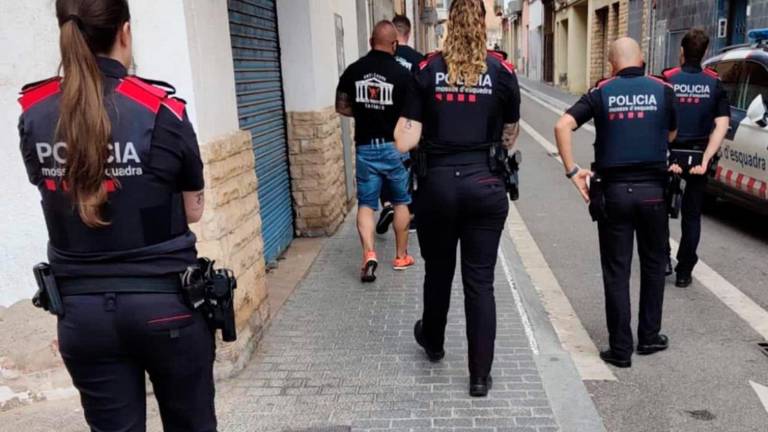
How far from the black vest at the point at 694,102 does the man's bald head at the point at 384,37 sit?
2.19 metres

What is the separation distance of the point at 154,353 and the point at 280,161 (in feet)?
14.5

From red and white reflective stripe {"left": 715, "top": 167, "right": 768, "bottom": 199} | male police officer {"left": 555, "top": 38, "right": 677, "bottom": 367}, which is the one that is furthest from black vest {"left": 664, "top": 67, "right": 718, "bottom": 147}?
red and white reflective stripe {"left": 715, "top": 167, "right": 768, "bottom": 199}

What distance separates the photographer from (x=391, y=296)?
5.15 metres

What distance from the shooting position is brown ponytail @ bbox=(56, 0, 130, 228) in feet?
5.98

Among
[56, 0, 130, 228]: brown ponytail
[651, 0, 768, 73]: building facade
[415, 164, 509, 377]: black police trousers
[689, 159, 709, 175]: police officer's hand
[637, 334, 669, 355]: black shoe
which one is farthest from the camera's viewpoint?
[651, 0, 768, 73]: building facade

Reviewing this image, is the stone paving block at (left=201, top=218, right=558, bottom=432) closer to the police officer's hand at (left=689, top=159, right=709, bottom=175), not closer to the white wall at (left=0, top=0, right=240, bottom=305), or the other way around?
the white wall at (left=0, top=0, right=240, bottom=305)

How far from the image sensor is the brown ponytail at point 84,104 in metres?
1.82

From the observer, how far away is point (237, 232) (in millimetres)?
3891

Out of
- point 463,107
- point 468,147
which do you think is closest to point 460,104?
point 463,107

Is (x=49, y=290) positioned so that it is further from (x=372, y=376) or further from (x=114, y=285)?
(x=372, y=376)

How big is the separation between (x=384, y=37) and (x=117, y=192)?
3.88 m

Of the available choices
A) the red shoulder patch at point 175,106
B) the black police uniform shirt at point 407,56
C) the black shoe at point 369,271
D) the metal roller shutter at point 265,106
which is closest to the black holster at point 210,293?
the red shoulder patch at point 175,106

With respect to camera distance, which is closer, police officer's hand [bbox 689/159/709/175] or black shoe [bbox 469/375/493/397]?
black shoe [bbox 469/375/493/397]

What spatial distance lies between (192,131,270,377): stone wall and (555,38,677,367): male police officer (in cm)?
188
